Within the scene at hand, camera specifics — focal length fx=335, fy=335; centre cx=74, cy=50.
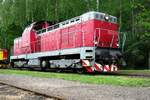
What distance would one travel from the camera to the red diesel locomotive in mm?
19156

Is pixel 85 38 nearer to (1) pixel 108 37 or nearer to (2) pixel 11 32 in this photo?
(1) pixel 108 37

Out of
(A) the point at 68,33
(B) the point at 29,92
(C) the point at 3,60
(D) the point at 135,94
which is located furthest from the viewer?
(C) the point at 3,60

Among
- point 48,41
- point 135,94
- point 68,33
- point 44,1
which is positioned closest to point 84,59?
point 68,33

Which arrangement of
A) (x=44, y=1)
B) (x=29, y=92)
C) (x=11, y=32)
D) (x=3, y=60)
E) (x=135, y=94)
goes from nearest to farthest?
1. (x=135, y=94)
2. (x=29, y=92)
3. (x=44, y=1)
4. (x=3, y=60)
5. (x=11, y=32)

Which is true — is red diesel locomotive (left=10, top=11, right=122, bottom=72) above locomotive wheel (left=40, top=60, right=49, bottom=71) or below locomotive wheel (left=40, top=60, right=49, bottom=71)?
above

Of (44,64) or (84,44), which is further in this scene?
(44,64)

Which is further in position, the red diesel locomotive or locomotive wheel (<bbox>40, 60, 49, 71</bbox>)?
locomotive wheel (<bbox>40, 60, 49, 71</bbox>)

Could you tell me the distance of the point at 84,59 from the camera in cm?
1908

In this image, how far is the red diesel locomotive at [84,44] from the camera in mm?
19156

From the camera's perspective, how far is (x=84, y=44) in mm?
19719

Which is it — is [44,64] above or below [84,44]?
below

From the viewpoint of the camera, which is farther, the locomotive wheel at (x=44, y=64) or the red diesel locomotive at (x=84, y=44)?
the locomotive wheel at (x=44, y=64)

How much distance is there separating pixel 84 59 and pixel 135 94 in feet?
31.7

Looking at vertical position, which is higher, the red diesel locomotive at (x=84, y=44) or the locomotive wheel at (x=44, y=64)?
the red diesel locomotive at (x=84, y=44)
